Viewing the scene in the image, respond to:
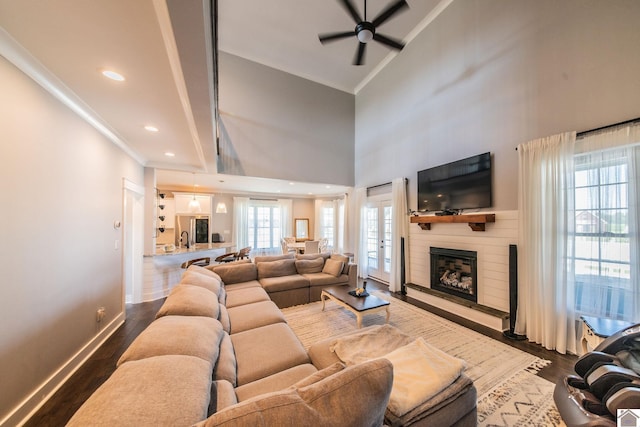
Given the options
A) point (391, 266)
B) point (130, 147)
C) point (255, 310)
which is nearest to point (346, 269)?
point (391, 266)

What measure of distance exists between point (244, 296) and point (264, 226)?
5.40m

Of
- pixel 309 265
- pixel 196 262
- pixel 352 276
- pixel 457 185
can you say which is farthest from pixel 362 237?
pixel 196 262

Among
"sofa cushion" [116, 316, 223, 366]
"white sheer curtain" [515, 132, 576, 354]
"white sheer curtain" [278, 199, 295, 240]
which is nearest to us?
"sofa cushion" [116, 316, 223, 366]

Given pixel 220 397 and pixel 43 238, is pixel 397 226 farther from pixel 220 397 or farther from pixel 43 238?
pixel 43 238

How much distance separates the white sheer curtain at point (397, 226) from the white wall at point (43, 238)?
15.6 feet

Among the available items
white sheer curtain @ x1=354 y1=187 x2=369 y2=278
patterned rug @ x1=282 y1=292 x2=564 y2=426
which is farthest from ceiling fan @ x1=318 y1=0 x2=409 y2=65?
patterned rug @ x1=282 y1=292 x2=564 y2=426

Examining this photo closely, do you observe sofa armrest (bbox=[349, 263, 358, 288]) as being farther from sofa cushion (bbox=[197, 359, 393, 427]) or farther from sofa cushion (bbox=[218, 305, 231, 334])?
sofa cushion (bbox=[197, 359, 393, 427])

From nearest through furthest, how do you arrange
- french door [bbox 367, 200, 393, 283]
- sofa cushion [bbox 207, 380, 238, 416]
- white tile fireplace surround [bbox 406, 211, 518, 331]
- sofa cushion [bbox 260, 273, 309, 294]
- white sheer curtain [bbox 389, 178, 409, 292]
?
sofa cushion [bbox 207, 380, 238, 416], white tile fireplace surround [bbox 406, 211, 518, 331], sofa cushion [bbox 260, 273, 309, 294], white sheer curtain [bbox 389, 178, 409, 292], french door [bbox 367, 200, 393, 283]

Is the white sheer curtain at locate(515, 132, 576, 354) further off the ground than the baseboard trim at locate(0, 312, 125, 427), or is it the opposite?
the white sheer curtain at locate(515, 132, 576, 354)

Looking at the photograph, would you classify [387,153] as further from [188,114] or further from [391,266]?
[188,114]

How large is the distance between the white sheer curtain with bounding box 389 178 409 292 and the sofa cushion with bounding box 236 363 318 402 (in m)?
3.58

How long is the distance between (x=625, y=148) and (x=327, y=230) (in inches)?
284

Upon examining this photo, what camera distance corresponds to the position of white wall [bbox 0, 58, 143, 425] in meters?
1.58

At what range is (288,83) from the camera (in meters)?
5.89
